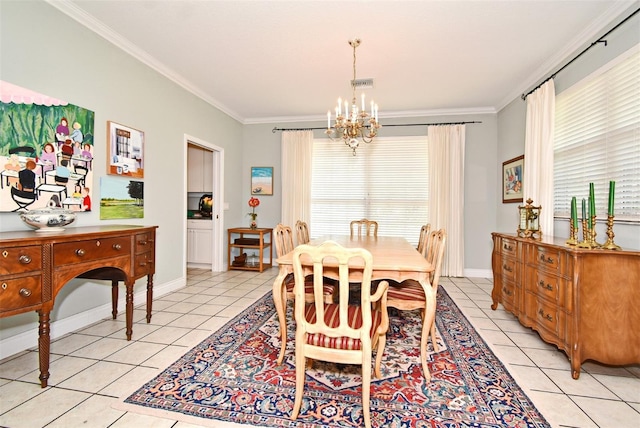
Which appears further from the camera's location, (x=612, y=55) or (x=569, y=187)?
(x=569, y=187)

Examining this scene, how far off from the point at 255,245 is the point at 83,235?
3.06 m

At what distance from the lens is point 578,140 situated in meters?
2.83

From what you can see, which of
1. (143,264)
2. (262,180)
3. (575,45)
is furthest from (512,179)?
(143,264)

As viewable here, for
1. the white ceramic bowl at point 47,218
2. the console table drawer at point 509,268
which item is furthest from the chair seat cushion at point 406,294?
the white ceramic bowl at point 47,218

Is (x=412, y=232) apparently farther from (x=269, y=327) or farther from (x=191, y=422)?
(x=191, y=422)

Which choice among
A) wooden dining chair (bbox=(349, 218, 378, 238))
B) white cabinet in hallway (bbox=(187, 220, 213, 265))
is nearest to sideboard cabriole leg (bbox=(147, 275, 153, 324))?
wooden dining chair (bbox=(349, 218, 378, 238))

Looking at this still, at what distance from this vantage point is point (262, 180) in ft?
18.3

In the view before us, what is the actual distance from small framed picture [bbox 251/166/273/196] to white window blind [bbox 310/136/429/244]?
0.84 metres

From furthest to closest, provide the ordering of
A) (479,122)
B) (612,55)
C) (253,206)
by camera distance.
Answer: (253,206) → (479,122) → (612,55)

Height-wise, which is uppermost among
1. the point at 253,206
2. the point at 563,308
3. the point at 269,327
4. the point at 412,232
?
the point at 253,206

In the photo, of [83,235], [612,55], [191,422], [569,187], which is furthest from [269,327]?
[612,55]

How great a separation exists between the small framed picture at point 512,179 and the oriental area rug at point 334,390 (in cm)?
248

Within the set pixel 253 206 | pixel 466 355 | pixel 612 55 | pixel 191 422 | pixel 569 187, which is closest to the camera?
pixel 191 422

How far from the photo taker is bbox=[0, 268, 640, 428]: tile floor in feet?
5.09
